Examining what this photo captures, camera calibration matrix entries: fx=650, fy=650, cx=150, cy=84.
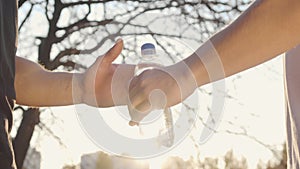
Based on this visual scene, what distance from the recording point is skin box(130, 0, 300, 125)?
4.97 ft

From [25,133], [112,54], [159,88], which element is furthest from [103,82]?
[25,133]

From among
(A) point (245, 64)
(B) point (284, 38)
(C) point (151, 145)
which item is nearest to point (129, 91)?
(A) point (245, 64)

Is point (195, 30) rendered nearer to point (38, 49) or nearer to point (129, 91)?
point (38, 49)

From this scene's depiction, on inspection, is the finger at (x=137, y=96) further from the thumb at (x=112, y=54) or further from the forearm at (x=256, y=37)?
the forearm at (x=256, y=37)

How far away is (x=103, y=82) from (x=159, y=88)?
0.78 feet

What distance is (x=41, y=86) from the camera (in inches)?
75.4

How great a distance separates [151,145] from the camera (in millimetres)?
2951

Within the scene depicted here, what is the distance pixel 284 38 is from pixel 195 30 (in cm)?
606

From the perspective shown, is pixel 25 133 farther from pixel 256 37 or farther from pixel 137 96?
pixel 256 37

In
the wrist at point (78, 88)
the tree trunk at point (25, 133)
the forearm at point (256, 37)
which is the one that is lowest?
the tree trunk at point (25, 133)

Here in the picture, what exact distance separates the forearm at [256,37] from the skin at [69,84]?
1.35ft

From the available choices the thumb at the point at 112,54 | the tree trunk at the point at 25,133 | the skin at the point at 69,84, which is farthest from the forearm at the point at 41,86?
the tree trunk at the point at 25,133

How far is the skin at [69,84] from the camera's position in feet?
6.24

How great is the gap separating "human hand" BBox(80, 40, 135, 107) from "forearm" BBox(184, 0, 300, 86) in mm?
400
